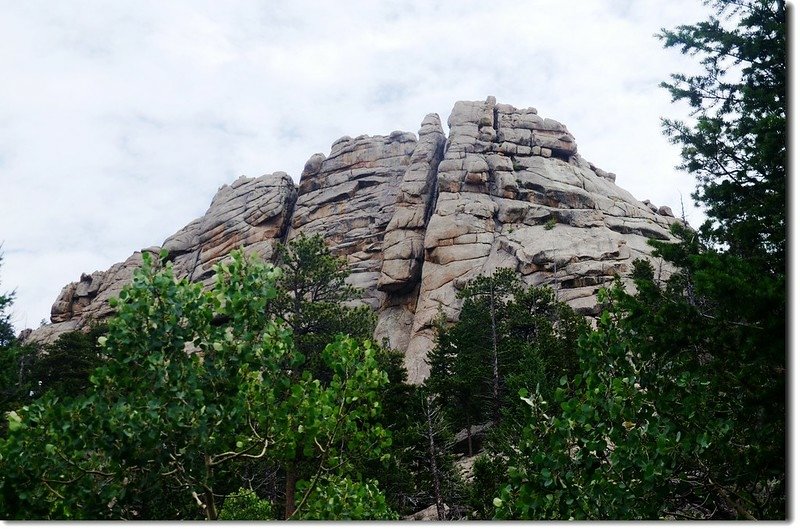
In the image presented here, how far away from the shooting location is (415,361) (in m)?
40.7

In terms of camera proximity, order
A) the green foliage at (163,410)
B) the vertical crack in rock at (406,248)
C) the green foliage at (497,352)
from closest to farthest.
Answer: the green foliage at (163,410), the green foliage at (497,352), the vertical crack in rock at (406,248)

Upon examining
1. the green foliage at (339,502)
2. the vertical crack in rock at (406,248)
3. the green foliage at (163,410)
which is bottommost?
the green foliage at (339,502)

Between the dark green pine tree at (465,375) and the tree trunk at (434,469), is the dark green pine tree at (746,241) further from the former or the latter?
the dark green pine tree at (465,375)

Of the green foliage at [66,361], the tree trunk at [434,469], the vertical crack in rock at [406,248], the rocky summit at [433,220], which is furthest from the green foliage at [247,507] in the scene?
the vertical crack in rock at [406,248]

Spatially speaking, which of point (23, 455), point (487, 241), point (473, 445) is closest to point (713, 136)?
point (23, 455)

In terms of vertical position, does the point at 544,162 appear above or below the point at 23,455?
above

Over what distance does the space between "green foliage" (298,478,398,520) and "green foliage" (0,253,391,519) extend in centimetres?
19

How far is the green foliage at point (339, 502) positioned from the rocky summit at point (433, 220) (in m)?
32.8

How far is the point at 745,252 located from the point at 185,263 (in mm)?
55366

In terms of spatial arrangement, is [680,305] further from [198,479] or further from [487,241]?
[487,241]

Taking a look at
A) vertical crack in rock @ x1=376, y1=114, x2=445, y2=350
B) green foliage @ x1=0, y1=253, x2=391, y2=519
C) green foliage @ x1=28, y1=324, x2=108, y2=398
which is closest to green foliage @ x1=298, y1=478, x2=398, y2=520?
green foliage @ x1=0, y1=253, x2=391, y2=519

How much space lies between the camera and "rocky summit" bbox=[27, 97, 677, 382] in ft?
145

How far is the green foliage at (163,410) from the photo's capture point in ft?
16.8

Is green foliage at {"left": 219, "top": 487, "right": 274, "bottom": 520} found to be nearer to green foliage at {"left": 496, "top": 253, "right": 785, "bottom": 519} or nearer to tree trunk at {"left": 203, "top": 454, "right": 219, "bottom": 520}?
tree trunk at {"left": 203, "top": 454, "right": 219, "bottom": 520}
